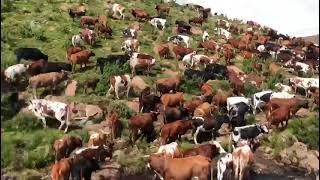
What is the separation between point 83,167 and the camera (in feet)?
45.0

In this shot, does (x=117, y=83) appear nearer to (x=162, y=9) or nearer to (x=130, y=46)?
(x=130, y=46)

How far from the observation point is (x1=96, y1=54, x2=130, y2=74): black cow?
79.8 ft

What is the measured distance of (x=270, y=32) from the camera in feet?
137

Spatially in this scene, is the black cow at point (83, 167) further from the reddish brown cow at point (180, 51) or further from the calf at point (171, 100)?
the reddish brown cow at point (180, 51)

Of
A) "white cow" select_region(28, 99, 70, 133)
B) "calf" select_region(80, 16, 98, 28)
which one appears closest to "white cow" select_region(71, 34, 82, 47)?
"calf" select_region(80, 16, 98, 28)

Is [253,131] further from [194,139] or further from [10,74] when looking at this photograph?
[10,74]

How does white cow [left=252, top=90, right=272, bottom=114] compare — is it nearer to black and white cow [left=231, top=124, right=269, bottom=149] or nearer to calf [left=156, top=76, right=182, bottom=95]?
calf [left=156, top=76, right=182, bottom=95]

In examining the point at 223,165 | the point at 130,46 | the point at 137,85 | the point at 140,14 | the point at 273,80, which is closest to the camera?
the point at 223,165

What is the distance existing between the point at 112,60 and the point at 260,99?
7789mm

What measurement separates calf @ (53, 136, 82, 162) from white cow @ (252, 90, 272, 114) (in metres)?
8.92

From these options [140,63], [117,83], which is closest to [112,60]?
[140,63]

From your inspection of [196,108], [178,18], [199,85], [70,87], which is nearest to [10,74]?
[70,87]

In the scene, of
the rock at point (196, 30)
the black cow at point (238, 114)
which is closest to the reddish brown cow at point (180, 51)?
the rock at point (196, 30)

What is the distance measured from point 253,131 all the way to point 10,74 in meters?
9.67
